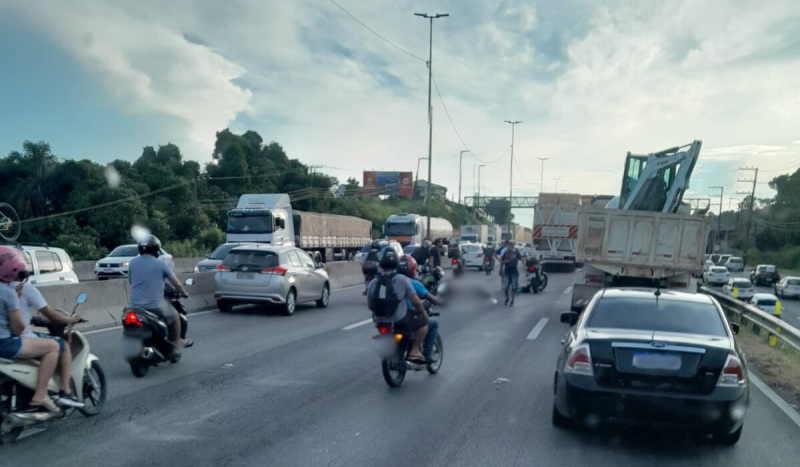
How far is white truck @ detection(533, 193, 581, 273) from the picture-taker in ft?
113

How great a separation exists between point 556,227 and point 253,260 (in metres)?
22.5

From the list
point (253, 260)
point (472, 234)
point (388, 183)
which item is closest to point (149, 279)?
point (253, 260)

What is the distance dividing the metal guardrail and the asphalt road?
2.66m

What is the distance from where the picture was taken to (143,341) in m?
8.30

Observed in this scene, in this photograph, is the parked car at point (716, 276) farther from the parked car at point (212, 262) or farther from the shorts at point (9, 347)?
the shorts at point (9, 347)

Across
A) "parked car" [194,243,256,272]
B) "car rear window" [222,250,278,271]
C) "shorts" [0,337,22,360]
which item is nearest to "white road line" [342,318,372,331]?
"car rear window" [222,250,278,271]

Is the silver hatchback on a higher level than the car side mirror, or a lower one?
lower

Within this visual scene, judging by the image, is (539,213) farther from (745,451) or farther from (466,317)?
(745,451)

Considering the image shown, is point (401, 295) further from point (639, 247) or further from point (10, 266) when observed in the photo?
point (639, 247)

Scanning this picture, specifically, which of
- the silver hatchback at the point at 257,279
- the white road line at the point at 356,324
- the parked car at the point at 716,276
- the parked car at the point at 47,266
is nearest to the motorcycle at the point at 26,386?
the parked car at the point at 47,266

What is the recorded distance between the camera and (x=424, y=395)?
7.75 metres

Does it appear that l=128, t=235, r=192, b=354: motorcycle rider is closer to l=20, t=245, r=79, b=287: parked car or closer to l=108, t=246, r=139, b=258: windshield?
l=20, t=245, r=79, b=287: parked car

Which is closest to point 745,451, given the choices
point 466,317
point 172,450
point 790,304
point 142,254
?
point 172,450

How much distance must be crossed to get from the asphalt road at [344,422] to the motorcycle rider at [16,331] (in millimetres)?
474
